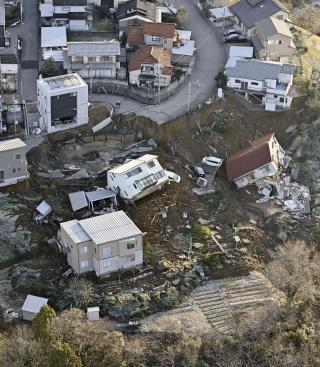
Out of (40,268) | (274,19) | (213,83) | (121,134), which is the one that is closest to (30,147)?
(121,134)

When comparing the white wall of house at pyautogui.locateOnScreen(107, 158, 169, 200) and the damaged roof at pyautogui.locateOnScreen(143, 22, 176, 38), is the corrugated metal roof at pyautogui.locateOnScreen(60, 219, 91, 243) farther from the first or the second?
the damaged roof at pyautogui.locateOnScreen(143, 22, 176, 38)

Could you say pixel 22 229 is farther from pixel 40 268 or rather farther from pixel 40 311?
pixel 40 311

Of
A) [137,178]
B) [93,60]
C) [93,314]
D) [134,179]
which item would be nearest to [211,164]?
[137,178]

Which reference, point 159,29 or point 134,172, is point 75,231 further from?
point 159,29

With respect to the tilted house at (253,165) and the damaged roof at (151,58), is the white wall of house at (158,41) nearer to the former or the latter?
the damaged roof at (151,58)

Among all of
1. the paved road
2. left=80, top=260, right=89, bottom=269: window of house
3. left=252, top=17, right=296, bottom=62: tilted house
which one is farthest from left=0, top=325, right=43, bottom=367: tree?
left=252, top=17, right=296, bottom=62: tilted house

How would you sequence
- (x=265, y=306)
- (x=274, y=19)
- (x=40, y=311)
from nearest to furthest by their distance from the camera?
1. (x=40, y=311)
2. (x=265, y=306)
3. (x=274, y=19)
